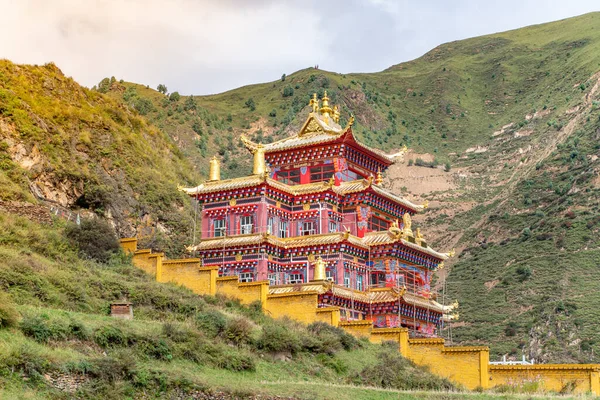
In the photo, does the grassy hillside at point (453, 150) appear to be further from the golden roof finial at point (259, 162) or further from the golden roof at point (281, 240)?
the golden roof finial at point (259, 162)

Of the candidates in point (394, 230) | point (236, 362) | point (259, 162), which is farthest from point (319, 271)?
point (236, 362)

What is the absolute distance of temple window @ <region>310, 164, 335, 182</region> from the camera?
A: 6138cm

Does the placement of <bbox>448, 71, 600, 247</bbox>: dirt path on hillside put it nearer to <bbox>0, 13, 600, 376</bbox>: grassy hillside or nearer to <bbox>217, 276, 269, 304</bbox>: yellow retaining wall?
<bbox>0, 13, 600, 376</bbox>: grassy hillside

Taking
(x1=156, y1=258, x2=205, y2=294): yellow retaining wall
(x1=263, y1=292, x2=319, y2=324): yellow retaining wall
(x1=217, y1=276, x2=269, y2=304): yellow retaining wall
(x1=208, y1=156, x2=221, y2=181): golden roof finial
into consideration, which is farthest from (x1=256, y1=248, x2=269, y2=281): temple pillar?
(x1=208, y1=156, x2=221, y2=181): golden roof finial

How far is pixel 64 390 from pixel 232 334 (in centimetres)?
1191

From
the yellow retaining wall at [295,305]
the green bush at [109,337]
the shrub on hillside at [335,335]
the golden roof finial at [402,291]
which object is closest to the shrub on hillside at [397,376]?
the shrub on hillside at [335,335]

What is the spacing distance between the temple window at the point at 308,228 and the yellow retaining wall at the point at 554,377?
1598cm

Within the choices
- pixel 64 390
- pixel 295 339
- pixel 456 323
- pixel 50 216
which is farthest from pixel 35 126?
pixel 456 323

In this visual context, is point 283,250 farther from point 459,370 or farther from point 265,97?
point 265,97

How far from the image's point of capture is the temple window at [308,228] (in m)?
58.6

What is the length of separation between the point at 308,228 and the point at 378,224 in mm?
5275

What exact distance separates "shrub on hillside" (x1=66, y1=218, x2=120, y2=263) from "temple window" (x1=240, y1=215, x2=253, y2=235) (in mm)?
10836

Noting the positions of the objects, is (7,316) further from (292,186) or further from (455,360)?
(292,186)

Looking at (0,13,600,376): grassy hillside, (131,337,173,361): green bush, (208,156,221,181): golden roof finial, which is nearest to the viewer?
(131,337,173,361): green bush
